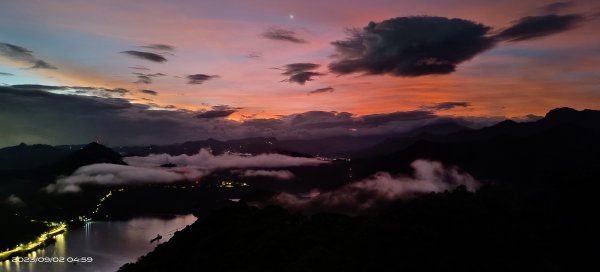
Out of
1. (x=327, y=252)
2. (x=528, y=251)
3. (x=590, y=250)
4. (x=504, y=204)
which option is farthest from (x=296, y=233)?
(x=590, y=250)

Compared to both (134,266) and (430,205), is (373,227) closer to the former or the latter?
(430,205)

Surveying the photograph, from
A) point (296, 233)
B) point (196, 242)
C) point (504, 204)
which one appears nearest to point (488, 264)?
point (504, 204)

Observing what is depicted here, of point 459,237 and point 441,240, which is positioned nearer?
point 459,237

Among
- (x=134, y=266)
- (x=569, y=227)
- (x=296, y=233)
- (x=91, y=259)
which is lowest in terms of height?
(x=91, y=259)

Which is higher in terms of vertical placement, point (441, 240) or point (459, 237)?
point (459, 237)

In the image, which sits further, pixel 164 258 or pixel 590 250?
pixel 164 258

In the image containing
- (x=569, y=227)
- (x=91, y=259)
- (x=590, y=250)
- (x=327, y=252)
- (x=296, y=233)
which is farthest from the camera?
(x=91, y=259)

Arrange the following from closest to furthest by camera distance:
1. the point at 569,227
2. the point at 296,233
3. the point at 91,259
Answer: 1. the point at 569,227
2. the point at 296,233
3. the point at 91,259

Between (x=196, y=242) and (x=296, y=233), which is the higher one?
(x=296, y=233)

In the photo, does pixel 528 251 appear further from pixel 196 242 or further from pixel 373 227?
pixel 196 242
